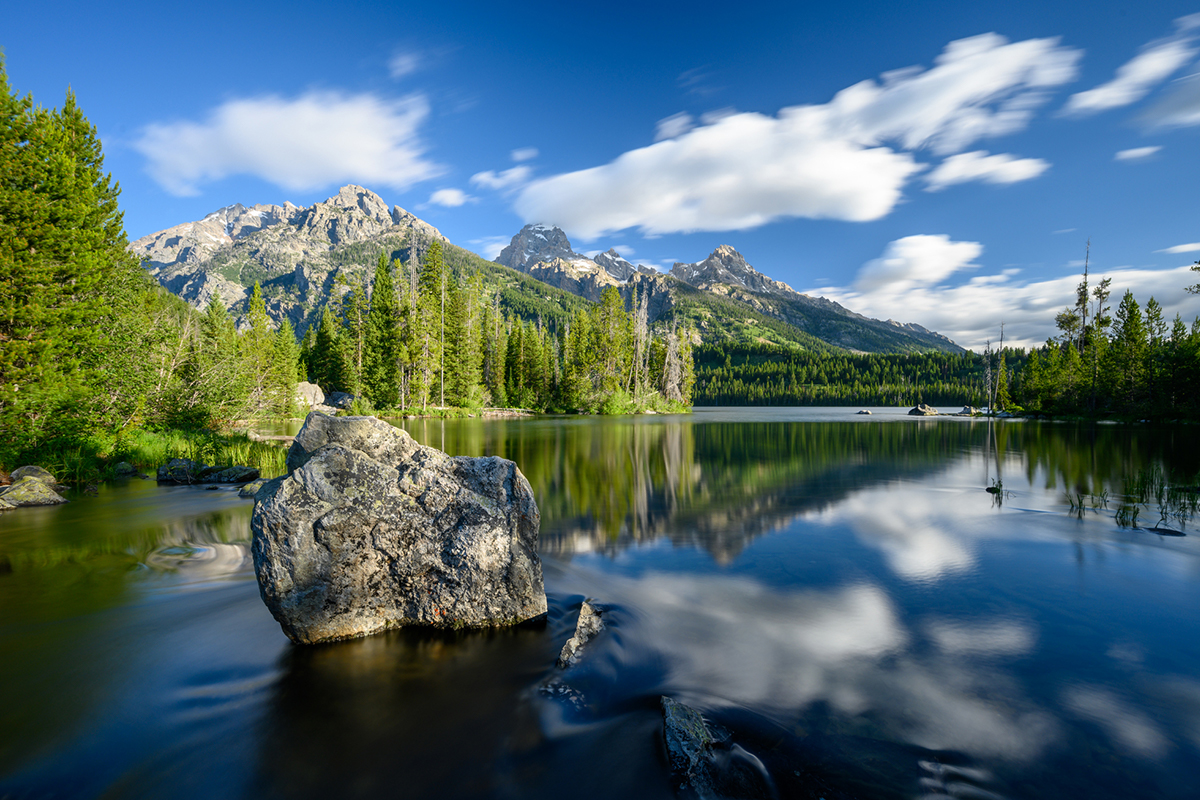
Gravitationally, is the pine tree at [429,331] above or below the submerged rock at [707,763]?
above

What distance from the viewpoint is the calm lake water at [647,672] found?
3.77m

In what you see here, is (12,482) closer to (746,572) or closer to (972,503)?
(746,572)

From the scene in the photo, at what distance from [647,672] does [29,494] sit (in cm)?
1735

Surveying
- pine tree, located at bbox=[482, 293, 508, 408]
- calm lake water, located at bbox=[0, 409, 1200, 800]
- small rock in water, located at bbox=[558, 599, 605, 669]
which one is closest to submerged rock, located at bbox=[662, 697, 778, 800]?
calm lake water, located at bbox=[0, 409, 1200, 800]

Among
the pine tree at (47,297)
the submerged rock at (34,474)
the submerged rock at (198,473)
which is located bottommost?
the submerged rock at (198,473)

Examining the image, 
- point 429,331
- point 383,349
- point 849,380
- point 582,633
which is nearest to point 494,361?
point 429,331

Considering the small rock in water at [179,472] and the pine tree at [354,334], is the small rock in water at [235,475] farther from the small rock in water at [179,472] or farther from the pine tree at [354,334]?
the pine tree at [354,334]

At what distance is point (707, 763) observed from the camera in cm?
372

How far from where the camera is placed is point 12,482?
1352 centimetres

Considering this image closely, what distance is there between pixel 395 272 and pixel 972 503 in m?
61.3

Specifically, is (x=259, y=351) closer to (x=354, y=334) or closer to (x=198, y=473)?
(x=354, y=334)

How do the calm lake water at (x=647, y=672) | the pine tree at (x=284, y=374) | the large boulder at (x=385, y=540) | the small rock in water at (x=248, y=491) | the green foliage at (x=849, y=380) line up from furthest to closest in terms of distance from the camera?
the green foliage at (x=849, y=380) < the pine tree at (x=284, y=374) < the small rock in water at (x=248, y=491) < the large boulder at (x=385, y=540) < the calm lake water at (x=647, y=672)

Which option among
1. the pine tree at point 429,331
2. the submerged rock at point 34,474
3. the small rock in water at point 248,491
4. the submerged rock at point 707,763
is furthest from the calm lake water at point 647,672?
the pine tree at point 429,331

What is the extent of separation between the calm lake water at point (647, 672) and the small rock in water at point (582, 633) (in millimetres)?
143
